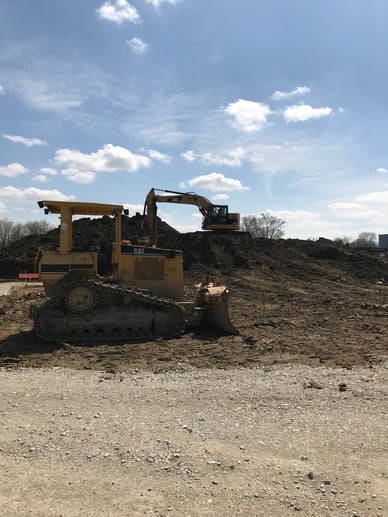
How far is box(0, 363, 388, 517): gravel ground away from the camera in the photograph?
3.51 meters

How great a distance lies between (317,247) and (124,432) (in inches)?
1256

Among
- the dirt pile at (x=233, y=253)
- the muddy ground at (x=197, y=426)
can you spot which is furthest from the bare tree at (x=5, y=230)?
the muddy ground at (x=197, y=426)

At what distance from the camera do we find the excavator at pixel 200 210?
1424 cm

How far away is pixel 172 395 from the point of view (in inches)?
237

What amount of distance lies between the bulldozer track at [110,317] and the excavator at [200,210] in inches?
159

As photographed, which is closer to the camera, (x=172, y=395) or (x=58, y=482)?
(x=58, y=482)

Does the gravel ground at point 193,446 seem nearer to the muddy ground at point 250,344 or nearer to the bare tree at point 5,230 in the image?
the muddy ground at point 250,344

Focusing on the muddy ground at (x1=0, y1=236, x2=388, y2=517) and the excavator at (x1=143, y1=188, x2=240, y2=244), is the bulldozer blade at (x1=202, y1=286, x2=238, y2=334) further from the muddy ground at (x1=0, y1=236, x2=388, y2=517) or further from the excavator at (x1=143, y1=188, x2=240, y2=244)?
the excavator at (x1=143, y1=188, x2=240, y2=244)

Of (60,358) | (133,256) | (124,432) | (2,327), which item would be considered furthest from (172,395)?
(2,327)

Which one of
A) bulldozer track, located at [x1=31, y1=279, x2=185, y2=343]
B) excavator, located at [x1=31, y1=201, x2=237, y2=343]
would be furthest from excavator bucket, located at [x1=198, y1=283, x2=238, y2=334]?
bulldozer track, located at [x1=31, y1=279, x2=185, y2=343]

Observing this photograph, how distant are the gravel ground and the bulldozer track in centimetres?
259

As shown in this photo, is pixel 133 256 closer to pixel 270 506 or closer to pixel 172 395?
pixel 172 395

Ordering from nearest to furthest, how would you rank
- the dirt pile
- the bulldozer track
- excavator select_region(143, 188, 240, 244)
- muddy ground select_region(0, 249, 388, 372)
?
muddy ground select_region(0, 249, 388, 372), the bulldozer track, excavator select_region(143, 188, 240, 244), the dirt pile

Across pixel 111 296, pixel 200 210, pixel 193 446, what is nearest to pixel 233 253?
pixel 200 210
